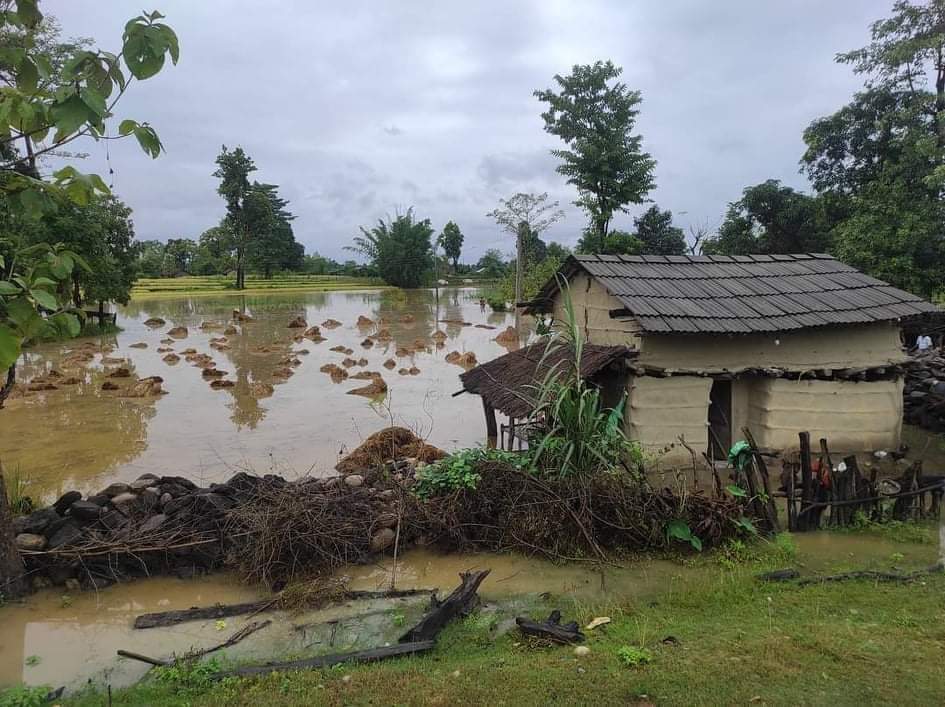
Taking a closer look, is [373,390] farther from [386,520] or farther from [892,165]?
[892,165]

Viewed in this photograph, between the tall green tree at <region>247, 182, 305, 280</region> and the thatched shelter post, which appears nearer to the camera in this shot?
the thatched shelter post

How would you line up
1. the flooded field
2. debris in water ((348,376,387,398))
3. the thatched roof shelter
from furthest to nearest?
debris in water ((348,376,387,398)) < the flooded field < the thatched roof shelter

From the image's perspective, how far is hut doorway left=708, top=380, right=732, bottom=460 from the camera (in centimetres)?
982

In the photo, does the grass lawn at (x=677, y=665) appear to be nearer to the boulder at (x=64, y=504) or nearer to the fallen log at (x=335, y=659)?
the fallen log at (x=335, y=659)

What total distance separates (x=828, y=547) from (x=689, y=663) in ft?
11.8

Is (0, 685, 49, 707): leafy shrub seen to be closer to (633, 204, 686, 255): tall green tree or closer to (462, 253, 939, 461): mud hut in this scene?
(462, 253, 939, 461): mud hut

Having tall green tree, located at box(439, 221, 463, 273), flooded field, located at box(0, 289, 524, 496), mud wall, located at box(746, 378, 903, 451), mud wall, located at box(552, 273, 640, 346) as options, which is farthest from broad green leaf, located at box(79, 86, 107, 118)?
tall green tree, located at box(439, 221, 463, 273)

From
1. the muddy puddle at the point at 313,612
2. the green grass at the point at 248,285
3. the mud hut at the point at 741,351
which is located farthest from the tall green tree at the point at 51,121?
the green grass at the point at 248,285

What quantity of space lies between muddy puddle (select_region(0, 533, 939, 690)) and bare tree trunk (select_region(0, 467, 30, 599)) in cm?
15

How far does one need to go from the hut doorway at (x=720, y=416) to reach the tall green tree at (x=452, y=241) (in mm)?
74728

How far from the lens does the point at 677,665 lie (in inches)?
148

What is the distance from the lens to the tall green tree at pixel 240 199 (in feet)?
164

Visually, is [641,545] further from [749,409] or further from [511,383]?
[749,409]

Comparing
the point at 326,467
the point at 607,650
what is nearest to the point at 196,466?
the point at 326,467
